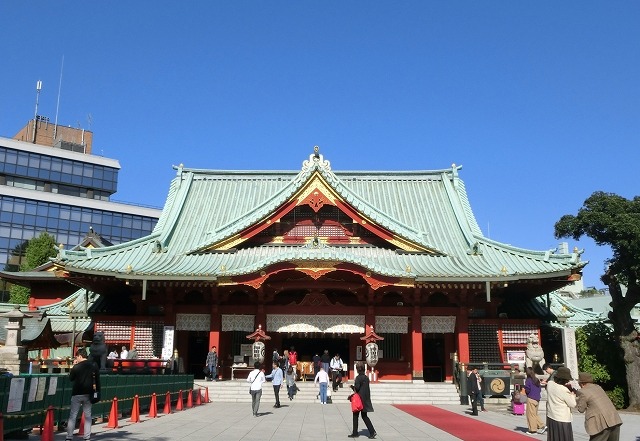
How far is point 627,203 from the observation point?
25.4 metres

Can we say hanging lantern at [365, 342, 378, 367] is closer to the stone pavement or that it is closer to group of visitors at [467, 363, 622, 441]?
the stone pavement

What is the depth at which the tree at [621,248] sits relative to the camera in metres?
24.6

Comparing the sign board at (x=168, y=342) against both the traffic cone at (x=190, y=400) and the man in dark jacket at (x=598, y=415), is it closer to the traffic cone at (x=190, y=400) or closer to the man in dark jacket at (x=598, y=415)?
the traffic cone at (x=190, y=400)

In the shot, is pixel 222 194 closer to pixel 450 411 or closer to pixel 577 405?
pixel 450 411

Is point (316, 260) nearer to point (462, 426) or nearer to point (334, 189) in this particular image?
point (334, 189)

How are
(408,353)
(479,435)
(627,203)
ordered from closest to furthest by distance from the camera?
(479,435)
(627,203)
(408,353)

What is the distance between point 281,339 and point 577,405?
875 inches

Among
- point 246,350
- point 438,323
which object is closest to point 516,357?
point 438,323

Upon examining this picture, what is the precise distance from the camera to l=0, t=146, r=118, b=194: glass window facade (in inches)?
2822

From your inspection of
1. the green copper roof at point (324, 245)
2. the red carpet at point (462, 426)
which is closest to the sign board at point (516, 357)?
the green copper roof at point (324, 245)

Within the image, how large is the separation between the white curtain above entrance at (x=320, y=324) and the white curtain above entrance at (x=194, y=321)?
295cm

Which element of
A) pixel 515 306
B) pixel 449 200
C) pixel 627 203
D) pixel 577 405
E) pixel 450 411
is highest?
pixel 449 200

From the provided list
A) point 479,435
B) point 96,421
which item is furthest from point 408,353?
point 96,421

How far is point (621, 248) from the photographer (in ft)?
82.5
